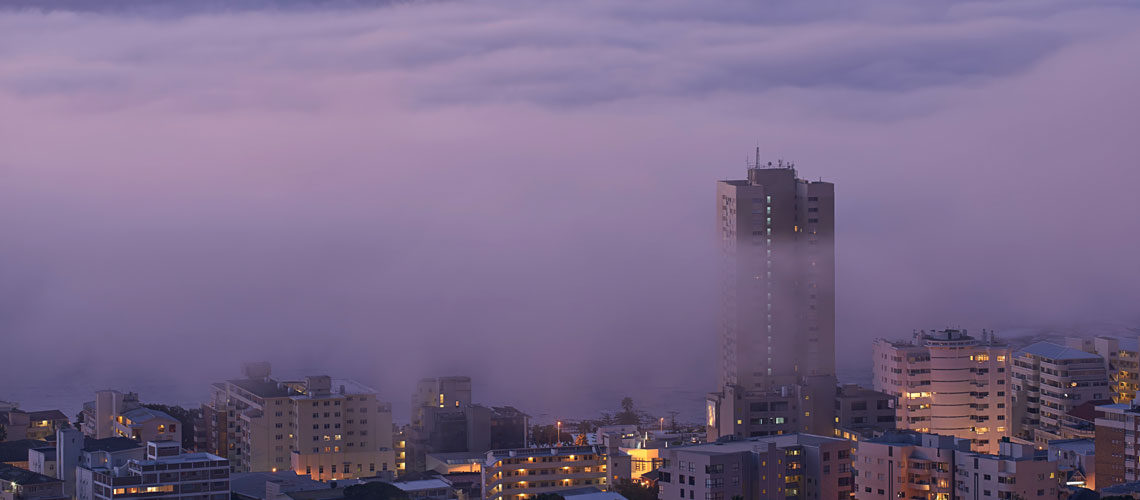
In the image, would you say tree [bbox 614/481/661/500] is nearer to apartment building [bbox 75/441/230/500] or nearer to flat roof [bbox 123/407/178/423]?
apartment building [bbox 75/441/230/500]

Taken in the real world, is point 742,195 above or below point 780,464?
above

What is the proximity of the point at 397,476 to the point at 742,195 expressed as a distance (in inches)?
338

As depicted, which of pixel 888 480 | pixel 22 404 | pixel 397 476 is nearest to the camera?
pixel 888 480

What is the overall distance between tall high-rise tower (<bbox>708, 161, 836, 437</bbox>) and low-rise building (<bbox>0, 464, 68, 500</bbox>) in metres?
12.5

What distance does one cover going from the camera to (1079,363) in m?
39.2

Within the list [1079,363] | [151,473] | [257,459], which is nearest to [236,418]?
[257,459]

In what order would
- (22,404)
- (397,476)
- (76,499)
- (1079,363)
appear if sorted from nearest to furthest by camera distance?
1. (76,499)
2. (397,476)
3. (1079,363)
4. (22,404)

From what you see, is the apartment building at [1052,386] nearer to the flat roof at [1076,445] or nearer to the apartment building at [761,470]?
the flat roof at [1076,445]

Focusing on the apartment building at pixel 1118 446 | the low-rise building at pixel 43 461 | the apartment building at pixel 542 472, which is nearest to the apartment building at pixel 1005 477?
the apartment building at pixel 1118 446

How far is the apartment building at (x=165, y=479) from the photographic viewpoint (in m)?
28.6

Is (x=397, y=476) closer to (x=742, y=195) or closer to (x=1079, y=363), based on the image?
(x=742, y=195)

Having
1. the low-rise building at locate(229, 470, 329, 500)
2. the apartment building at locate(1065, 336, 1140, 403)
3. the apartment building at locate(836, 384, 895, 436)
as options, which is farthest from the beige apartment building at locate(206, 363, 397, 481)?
the apartment building at locate(1065, 336, 1140, 403)

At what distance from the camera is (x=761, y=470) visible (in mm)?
27438

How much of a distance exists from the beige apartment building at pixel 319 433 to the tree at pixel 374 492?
601cm
